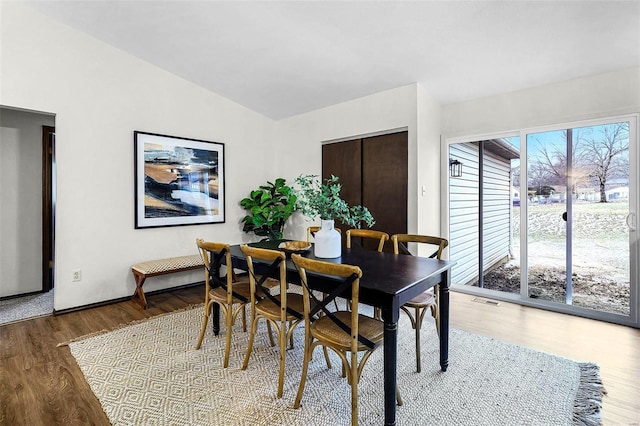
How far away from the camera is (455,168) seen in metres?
4.29

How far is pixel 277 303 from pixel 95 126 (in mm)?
3110

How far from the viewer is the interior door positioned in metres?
3.11

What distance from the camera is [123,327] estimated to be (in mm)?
3029

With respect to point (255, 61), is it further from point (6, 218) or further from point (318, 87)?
point (6, 218)

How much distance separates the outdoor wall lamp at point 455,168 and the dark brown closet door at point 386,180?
2.73ft

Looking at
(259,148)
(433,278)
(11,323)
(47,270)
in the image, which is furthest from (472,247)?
(47,270)

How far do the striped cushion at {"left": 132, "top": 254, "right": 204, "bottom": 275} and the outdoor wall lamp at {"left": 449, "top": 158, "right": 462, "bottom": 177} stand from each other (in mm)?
3500

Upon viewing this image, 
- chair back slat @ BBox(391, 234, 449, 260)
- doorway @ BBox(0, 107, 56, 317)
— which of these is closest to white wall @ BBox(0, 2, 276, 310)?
doorway @ BBox(0, 107, 56, 317)

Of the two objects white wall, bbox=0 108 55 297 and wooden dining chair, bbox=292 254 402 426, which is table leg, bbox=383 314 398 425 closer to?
wooden dining chair, bbox=292 254 402 426

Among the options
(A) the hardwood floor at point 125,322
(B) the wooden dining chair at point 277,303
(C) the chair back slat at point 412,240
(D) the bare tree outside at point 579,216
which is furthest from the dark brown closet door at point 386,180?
(B) the wooden dining chair at point 277,303

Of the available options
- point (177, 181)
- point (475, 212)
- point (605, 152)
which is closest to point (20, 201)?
point (177, 181)

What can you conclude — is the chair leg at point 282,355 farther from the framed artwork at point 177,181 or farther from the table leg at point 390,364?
the framed artwork at point 177,181

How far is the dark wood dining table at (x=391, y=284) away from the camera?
5.16 feet

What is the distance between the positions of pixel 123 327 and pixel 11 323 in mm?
1210
